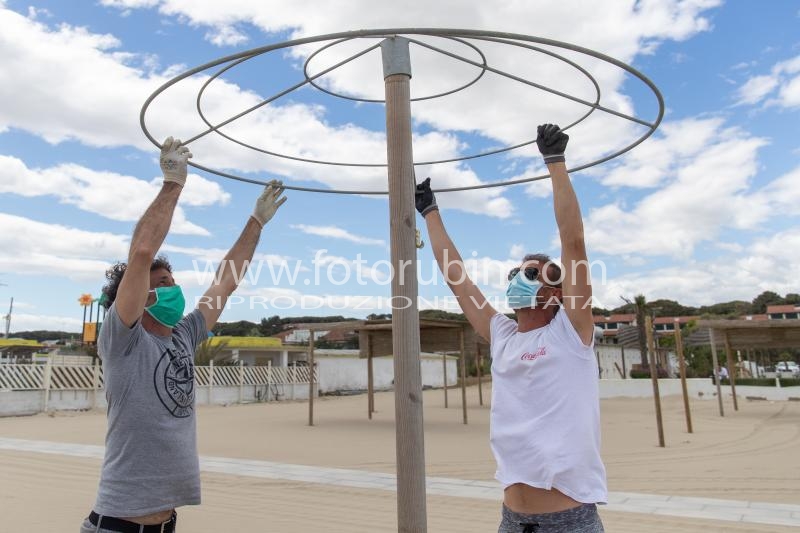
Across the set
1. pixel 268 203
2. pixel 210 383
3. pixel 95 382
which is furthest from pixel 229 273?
pixel 210 383

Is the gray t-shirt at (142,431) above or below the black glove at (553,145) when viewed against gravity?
below

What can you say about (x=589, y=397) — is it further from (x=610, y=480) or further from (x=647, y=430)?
(x=647, y=430)

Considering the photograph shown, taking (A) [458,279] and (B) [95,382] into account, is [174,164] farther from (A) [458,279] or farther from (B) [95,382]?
(B) [95,382]

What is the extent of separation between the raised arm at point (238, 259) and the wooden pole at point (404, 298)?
1.07 meters

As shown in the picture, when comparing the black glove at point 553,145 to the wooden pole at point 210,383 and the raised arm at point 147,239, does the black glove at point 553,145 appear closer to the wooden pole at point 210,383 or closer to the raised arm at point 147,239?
the raised arm at point 147,239

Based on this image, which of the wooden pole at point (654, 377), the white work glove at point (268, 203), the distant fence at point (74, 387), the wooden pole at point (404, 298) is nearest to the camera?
the wooden pole at point (404, 298)

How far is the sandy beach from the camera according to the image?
6.23 metres

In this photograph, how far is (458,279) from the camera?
3053 millimetres

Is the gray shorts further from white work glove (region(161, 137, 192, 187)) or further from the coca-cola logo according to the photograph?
white work glove (region(161, 137, 192, 187))

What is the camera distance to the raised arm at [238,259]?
126 inches

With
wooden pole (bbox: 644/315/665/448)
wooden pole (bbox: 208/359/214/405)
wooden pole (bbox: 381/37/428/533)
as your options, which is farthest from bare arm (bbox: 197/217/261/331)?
wooden pole (bbox: 208/359/214/405)

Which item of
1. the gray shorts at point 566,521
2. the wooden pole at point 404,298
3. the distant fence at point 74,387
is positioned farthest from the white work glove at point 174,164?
the distant fence at point 74,387

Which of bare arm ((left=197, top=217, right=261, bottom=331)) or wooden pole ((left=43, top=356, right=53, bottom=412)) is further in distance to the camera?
wooden pole ((left=43, top=356, right=53, bottom=412))

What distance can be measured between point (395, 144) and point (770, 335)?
61.3 feet
